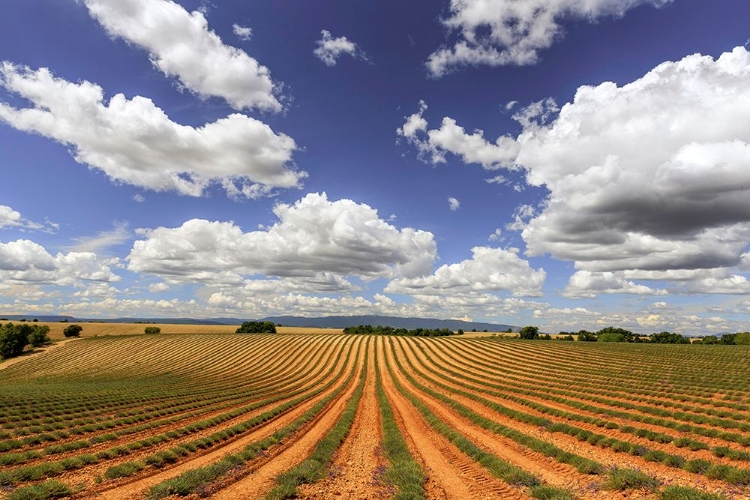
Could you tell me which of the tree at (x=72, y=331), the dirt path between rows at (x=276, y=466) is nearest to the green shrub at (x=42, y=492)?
the dirt path between rows at (x=276, y=466)

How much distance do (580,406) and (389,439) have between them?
18.0m

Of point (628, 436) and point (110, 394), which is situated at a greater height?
point (628, 436)

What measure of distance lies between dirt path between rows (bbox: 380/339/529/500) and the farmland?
0.09 meters

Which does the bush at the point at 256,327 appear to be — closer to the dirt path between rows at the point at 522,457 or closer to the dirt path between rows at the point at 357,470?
the dirt path between rows at the point at 522,457

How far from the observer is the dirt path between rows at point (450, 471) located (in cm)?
1231

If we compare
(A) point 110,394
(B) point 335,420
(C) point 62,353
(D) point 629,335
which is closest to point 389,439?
(B) point 335,420

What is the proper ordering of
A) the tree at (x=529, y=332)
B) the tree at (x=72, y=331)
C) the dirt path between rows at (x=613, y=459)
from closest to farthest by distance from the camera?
the dirt path between rows at (x=613, y=459) → the tree at (x=72, y=331) → the tree at (x=529, y=332)

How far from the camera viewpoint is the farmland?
12.6 metres

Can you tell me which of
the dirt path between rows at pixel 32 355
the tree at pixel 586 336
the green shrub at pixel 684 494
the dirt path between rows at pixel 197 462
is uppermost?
the green shrub at pixel 684 494

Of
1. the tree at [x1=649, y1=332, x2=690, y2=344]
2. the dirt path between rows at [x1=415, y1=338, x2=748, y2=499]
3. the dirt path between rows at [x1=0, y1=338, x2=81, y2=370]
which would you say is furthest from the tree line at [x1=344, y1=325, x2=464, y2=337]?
the dirt path between rows at [x1=415, y1=338, x2=748, y2=499]

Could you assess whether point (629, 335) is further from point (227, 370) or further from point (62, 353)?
point (62, 353)

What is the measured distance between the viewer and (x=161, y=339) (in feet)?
405

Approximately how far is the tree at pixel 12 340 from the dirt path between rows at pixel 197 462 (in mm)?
124828

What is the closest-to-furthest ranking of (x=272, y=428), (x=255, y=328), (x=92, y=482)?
(x=92, y=482)
(x=272, y=428)
(x=255, y=328)
